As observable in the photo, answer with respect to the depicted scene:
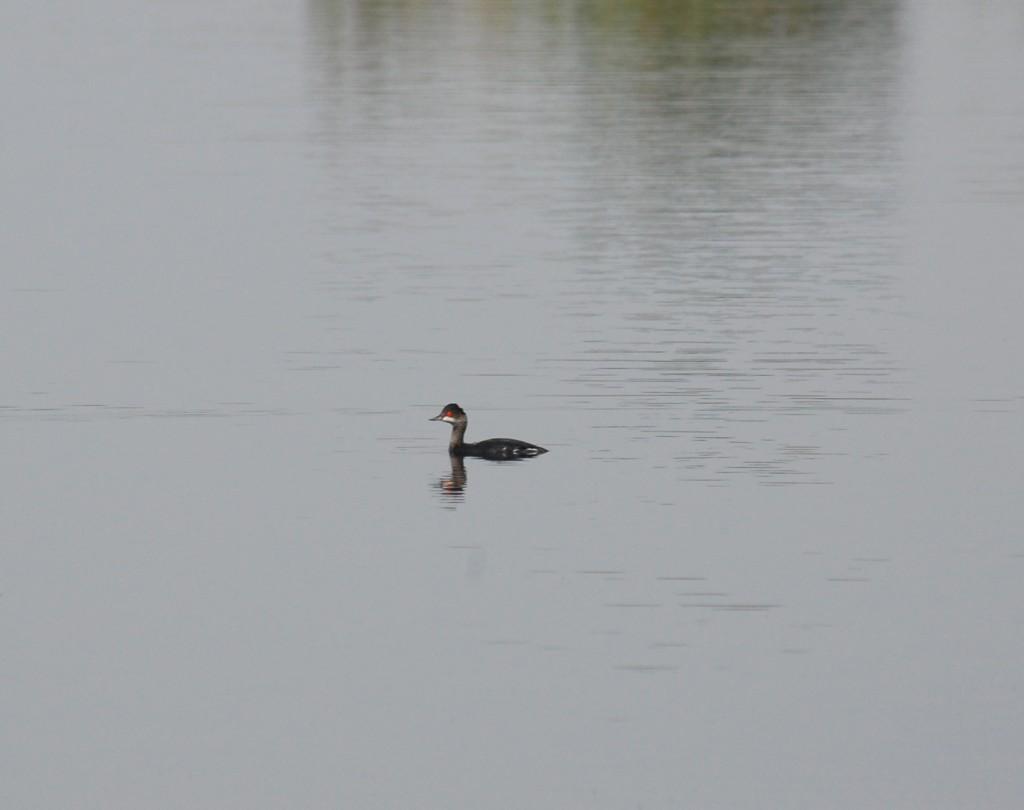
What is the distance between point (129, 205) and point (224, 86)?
22025mm

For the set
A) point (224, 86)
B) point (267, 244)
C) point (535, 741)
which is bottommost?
point (535, 741)

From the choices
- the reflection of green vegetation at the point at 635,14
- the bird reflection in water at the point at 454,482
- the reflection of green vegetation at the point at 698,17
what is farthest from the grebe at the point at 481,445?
the reflection of green vegetation at the point at 698,17

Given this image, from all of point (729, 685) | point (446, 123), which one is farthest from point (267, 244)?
point (729, 685)

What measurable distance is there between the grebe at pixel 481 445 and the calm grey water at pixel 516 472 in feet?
0.73

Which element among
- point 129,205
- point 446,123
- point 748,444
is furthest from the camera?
point 446,123

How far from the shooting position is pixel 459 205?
3909 cm

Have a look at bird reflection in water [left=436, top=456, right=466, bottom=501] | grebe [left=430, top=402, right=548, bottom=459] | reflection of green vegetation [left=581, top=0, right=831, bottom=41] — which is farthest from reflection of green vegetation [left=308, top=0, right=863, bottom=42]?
bird reflection in water [left=436, top=456, right=466, bottom=501]

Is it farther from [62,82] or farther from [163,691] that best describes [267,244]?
[62,82]

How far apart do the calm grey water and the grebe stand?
8.8 inches

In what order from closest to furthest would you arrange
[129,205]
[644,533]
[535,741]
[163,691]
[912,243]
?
1. [535,741]
2. [163,691]
3. [644,533]
4. [912,243]
5. [129,205]

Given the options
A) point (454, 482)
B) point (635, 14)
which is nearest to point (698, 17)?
point (635, 14)

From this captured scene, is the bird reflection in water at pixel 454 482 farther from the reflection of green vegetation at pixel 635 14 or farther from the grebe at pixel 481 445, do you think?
the reflection of green vegetation at pixel 635 14

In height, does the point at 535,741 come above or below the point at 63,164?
below

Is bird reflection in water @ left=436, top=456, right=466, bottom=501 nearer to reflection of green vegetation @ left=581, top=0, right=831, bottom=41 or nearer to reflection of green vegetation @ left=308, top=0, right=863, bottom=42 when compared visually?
reflection of green vegetation @ left=308, top=0, right=863, bottom=42
